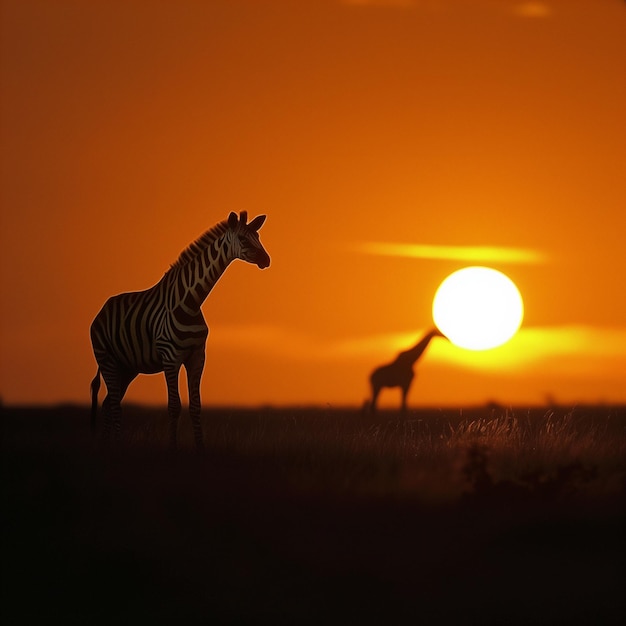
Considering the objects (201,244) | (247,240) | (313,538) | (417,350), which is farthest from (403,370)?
(313,538)

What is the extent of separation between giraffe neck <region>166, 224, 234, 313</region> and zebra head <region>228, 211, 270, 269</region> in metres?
0.23

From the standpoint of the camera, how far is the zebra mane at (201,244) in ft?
46.9

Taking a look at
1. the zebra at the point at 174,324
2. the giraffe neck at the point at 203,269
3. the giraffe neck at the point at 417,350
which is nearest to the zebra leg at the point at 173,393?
the zebra at the point at 174,324

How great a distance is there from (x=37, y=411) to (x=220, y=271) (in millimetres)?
13836

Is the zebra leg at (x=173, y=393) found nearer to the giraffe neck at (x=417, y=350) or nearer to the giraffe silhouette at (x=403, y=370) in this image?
the giraffe silhouette at (x=403, y=370)

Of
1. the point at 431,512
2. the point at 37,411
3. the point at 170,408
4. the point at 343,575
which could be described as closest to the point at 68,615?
the point at 343,575

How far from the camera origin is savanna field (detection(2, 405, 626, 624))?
7.22 metres

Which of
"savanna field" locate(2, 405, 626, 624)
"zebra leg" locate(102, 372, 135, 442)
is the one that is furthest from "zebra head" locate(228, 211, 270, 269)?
"zebra leg" locate(102, 372, 135, 442)

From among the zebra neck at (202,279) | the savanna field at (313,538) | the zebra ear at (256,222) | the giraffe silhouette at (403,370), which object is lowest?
the savanna field at (313,538)

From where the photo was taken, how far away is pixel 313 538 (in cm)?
843

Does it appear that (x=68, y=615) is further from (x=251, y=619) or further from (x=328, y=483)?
(x=328, y=483)

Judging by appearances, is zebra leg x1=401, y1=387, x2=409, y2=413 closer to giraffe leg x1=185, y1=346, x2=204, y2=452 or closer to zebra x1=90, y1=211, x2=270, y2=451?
zebra x1=90, y1=211, x2=270, y2=451

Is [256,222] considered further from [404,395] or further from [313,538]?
[404,395]

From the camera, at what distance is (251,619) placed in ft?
22.7
